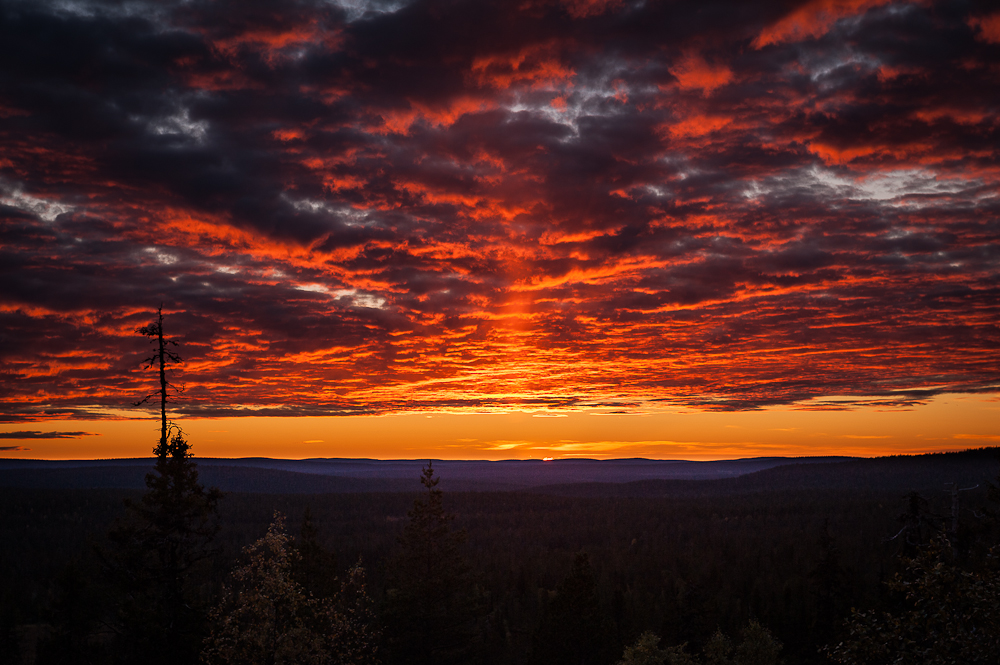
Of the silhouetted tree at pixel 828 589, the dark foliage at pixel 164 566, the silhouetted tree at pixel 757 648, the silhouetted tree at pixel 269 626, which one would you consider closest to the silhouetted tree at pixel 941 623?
the silhouetted tree at pixel 269 626

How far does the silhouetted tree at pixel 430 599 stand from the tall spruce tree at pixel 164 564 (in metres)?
15.2

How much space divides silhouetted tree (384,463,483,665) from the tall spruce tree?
1522cm

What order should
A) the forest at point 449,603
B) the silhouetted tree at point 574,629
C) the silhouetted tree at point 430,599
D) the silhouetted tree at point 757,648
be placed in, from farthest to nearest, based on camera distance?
the silhouetted tree at point 574,629 → the silhouetted tree at point 757,648 → the silhouetted tree at point 430,599 → the forest at point 449,603

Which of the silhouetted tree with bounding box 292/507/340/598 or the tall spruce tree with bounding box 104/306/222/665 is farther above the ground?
the tall spruce tree with bounding box 104/306/222/665

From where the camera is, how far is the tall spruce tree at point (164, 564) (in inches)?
989

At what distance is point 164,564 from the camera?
26156 millimetres

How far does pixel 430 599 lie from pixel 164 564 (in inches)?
714

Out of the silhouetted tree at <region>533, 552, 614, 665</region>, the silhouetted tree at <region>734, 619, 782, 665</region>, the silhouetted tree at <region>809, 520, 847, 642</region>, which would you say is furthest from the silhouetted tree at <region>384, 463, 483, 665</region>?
the silhouetted tree at <region>809, 520, 847, 642</region>

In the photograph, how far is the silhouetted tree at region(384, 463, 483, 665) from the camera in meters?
39.1

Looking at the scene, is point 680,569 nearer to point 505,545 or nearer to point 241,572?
point 505,545

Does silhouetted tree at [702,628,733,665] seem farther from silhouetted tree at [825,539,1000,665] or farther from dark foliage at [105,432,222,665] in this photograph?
dark foliage at [105,432,222,665]

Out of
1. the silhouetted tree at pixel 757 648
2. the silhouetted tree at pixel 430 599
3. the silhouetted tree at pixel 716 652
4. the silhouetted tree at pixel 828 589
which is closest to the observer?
the silhouetted tree at pixel 716 652

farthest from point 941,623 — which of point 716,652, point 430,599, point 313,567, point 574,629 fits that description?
point 313,567

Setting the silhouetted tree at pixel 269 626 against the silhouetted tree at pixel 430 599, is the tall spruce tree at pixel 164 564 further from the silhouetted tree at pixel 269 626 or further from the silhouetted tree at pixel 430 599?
the silhouetted tree at pixel 430 599
